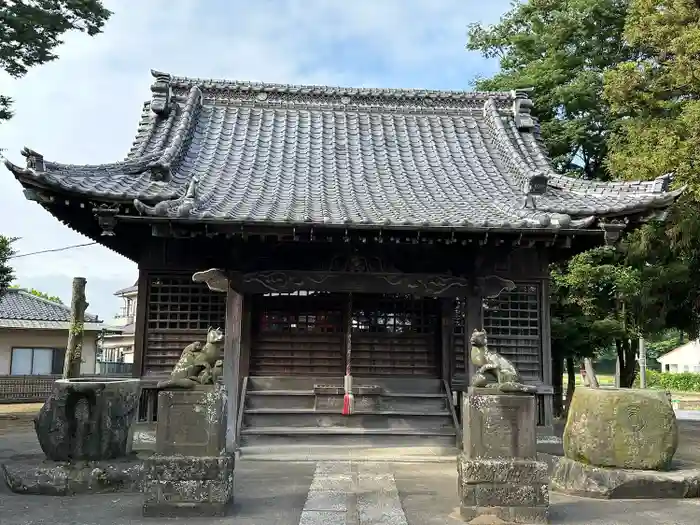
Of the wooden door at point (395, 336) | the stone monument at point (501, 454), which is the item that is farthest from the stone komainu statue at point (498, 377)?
the wooden door at point (395, 336)

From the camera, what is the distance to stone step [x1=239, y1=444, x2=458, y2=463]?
→ 9.40 meters

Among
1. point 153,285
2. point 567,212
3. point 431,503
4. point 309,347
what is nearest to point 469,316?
point 567,212

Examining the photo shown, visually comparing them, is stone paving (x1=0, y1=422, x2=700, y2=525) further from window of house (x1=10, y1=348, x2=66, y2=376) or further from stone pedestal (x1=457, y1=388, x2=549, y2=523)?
window of house (x1=10, y1=348, x2=66, y2=376)

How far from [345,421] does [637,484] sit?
4.64m

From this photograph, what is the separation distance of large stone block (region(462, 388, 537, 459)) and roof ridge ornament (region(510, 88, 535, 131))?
324 inches

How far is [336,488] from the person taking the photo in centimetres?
745

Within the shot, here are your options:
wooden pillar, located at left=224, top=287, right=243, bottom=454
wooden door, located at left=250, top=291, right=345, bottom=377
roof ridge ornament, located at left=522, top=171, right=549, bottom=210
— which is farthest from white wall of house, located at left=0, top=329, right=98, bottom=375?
roof ridge ornament, located at left=522, top=171, right=549, bottom=210

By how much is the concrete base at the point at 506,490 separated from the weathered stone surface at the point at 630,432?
1.68 meters

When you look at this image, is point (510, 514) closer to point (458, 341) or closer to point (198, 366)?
point (198, 366)

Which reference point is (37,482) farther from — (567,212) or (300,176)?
(567,212)

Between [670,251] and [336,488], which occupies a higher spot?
[670,251]

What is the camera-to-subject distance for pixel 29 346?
94.1 feet

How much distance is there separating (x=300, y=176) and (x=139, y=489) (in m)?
5.94

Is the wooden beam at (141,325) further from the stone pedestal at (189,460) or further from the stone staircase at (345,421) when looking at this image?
the stone pedestal at (189,460)
